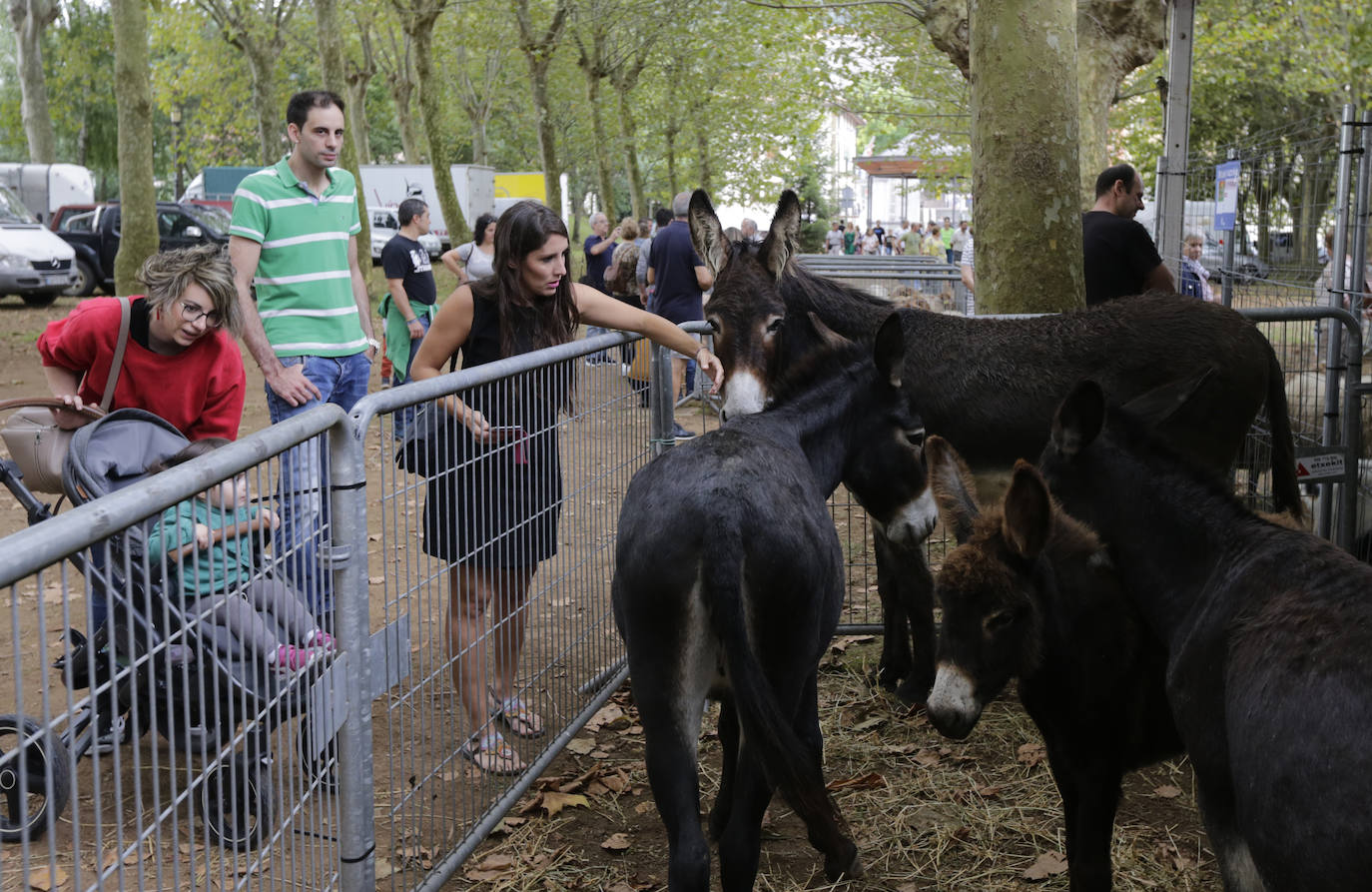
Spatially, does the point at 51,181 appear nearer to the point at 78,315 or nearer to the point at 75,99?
the point at 75,99

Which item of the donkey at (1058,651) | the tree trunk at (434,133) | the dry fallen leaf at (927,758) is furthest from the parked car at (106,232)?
the donkey at (1058,651)

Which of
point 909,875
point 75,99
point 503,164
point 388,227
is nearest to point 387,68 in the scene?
point 388,227

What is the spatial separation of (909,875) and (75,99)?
61841 mm

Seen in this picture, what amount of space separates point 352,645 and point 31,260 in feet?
79.1

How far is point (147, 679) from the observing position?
286 cm

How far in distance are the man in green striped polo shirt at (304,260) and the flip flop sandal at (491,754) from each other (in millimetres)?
2031

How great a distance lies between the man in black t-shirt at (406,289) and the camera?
10.4 meters

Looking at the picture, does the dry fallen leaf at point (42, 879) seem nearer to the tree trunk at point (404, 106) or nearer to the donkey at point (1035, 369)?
the donkey at point (1035, 369)

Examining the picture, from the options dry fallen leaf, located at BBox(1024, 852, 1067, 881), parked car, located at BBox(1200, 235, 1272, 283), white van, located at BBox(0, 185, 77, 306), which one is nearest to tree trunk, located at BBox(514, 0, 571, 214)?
white van, located at BBox(0, 185, 77, 306)

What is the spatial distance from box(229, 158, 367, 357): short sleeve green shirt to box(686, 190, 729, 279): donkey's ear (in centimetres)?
168

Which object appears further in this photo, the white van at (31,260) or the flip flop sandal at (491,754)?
the white van at (31,260)

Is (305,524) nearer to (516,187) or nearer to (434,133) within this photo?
(434,133)

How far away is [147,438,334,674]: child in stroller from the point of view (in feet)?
8.17

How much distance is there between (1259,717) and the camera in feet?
8.68
